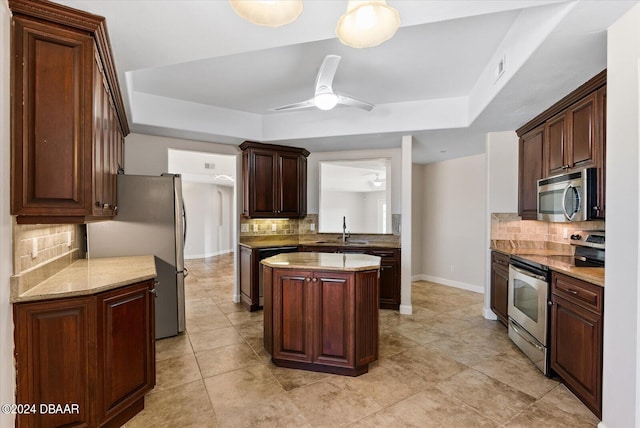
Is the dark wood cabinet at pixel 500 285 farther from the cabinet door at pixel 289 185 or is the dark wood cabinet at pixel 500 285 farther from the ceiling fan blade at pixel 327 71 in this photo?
the cabinet door at pixel 289 185

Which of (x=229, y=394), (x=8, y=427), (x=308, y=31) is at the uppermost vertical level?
(x=308, y=31)

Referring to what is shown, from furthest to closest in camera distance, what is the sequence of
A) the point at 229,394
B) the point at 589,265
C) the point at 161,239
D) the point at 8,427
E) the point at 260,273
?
the point at 260,273 → the point at 161,239 → the point at 589,265 → the point at 229,394 → the point at 8,427

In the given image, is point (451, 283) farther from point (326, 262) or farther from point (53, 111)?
point (53, 111)

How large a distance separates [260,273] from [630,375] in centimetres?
352

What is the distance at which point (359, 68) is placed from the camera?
2852 millimetres

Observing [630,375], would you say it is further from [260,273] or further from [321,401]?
[260,273]

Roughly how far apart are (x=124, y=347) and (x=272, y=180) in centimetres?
294

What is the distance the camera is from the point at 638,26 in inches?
60.0

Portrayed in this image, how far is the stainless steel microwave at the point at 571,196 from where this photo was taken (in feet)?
7.96

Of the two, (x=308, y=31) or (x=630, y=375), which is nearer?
(x=630, y=375)

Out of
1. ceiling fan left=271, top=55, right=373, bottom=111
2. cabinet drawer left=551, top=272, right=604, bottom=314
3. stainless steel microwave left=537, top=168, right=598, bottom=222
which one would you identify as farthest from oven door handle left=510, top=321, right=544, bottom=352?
ceiling fan left=271, top=55, right=373, bottom=111

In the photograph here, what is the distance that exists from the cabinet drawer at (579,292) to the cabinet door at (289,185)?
3.26 metres

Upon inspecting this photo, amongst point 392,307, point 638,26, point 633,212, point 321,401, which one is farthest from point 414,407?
point 638,26

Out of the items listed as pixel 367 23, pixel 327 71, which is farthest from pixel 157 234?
pixel 367 23
